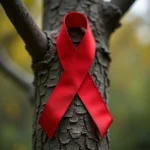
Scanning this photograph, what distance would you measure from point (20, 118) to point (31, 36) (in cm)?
408

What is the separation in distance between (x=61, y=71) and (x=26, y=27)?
160mm

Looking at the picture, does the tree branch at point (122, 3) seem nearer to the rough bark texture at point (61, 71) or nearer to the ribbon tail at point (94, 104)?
the rough bark texture at point (61, 71)

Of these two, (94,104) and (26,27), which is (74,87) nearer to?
(94,104)

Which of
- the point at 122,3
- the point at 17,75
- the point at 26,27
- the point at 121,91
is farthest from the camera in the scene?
the point at 121,91

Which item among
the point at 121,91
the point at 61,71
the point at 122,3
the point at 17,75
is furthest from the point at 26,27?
the point at 121,91

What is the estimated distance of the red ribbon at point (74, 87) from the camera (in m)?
0.87

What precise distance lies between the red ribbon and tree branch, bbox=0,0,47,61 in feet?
0.18

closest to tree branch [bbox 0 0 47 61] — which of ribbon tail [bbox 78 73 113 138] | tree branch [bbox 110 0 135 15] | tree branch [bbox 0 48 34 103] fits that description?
ribbon tail [bbox 78 73 113 138]

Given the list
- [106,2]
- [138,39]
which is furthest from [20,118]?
[106,2]

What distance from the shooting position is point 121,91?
415 centimetres

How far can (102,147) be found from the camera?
2.91 ft

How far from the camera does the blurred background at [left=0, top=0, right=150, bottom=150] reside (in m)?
3.47

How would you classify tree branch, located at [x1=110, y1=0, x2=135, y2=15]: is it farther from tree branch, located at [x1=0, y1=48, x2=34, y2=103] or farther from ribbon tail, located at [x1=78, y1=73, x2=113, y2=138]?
tree branch, located at [x1=0, y1=48, x2=34, y2=103]

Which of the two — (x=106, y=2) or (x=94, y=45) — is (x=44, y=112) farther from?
(x=106, y=2)
